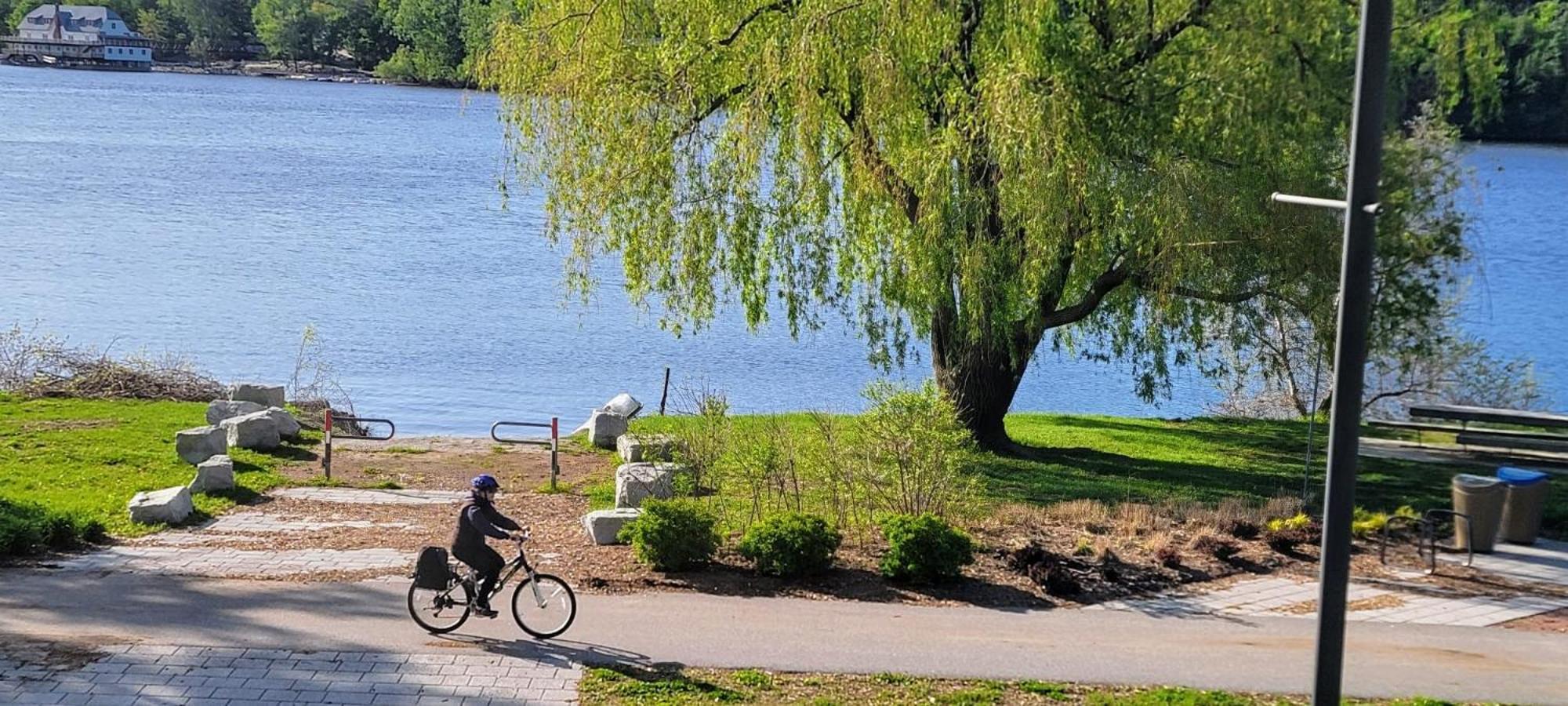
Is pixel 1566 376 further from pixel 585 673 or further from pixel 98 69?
pixel 98 69

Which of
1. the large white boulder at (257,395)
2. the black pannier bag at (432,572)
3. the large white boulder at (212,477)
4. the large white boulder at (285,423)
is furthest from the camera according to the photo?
the large white boulder at (257,395)

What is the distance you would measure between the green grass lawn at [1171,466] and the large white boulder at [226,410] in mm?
5526

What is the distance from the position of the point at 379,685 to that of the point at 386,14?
349 ft

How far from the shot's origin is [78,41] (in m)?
138

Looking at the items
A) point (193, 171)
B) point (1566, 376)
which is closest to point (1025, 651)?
point (1566, 376)

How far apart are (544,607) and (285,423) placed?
1087 centimetres

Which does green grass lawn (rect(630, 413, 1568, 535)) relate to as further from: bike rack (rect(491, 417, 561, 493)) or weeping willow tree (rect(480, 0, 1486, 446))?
weeping willow tree (rect(480, 0, 1486, 446))

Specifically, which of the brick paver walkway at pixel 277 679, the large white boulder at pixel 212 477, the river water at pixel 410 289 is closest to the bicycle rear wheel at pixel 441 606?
the brick paver walkway at pixel 277 679

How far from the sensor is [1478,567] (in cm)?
1393

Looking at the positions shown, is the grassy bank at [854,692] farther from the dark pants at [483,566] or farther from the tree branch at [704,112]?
the tree branch at [704,112]

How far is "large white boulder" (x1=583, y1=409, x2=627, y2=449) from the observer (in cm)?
2080

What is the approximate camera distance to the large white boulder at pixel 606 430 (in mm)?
20797

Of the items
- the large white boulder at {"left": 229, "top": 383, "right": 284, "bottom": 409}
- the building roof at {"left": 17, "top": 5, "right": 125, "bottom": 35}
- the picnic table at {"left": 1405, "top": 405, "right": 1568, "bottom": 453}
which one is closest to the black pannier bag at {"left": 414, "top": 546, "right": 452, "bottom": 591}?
the large white boulder at {"left": 229, "top": 383, "right": 284, "bottom": 409}

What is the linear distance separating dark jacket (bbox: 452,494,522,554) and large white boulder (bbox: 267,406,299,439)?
33.5 ft
